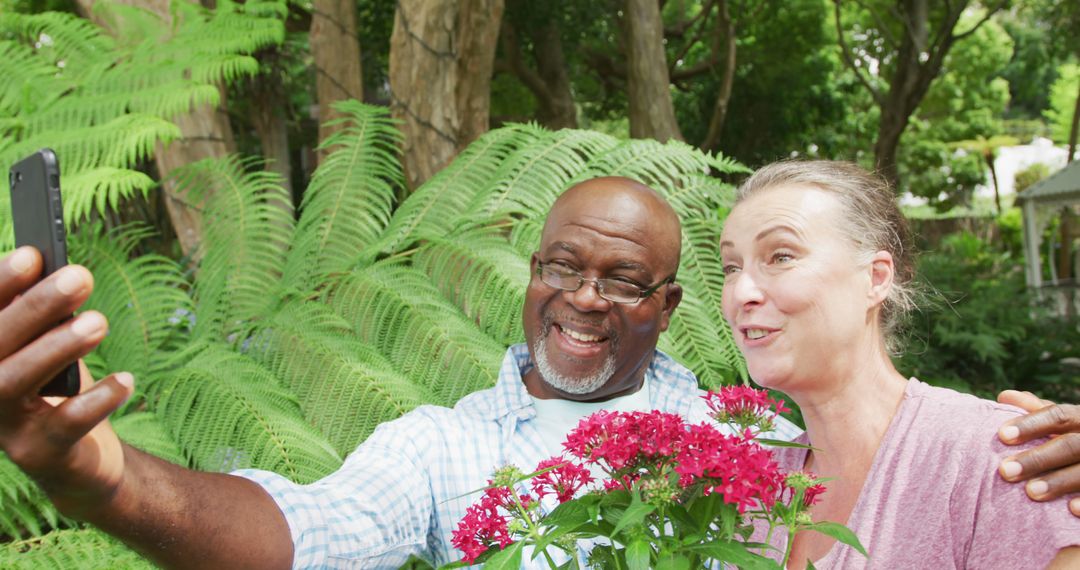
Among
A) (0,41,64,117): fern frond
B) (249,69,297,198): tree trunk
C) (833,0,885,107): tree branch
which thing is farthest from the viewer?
(833,0,885,107): tree branch

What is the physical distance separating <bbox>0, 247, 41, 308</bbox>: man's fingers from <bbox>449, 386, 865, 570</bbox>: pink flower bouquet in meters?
0.52

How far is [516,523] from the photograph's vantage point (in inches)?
41.4

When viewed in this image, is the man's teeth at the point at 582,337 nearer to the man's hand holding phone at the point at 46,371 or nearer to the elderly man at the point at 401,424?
the elderly man at the point at 401,424

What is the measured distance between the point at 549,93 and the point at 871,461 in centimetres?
878

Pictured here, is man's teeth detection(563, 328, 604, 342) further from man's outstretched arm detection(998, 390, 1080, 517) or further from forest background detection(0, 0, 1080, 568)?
man's outstretched arm detection(998, 390, 1080, 517)

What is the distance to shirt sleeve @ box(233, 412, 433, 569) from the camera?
5.17 ft

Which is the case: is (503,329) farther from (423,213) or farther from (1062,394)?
(1062,394)

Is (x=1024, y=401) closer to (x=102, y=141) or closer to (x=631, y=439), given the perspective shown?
(x=631, y=439)

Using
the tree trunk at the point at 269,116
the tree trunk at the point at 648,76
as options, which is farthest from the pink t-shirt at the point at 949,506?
the tree trunk at the point at 269,116

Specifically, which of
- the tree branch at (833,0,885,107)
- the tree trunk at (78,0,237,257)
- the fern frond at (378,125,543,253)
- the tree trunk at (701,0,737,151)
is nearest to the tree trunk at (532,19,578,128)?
the tree trunk at (701,0,737,151)

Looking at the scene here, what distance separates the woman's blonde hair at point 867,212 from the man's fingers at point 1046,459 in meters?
0.42

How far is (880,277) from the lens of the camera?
164 cm

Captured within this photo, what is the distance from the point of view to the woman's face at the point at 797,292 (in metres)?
1.53

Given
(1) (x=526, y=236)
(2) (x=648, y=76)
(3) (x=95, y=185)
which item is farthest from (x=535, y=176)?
(2) (x=648, y=76)
